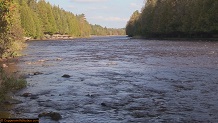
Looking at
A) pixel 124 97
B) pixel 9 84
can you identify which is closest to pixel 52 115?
pixel 124 97

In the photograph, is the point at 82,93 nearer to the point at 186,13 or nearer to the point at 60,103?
the point at 60,103

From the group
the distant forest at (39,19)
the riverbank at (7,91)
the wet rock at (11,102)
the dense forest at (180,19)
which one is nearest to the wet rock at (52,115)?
the riverbank at (7,91)

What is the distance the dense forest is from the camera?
8431cm

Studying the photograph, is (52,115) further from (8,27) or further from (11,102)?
(8,27)

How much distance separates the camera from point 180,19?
3967 inches

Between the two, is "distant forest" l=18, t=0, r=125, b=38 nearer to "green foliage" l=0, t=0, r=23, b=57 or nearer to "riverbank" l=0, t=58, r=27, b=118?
"green foliage" l=0, t=0, r=23, b=57

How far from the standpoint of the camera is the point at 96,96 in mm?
17547

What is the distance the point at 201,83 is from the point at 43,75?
44.2 feet

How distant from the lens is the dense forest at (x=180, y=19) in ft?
277

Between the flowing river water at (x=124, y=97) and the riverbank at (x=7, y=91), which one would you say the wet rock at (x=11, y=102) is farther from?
the flowing river water at (x=124, y=97)

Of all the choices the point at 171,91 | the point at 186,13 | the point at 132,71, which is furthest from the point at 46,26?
the point at 171,91

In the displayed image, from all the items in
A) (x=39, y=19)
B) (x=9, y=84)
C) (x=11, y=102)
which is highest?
(x=39, y=19)

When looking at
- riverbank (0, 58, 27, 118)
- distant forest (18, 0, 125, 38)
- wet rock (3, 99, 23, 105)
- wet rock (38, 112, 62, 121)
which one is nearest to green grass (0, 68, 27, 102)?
riverbank (0, 58, 27, 118)

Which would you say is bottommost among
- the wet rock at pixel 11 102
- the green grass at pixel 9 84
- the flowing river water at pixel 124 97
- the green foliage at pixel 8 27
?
the flowing river water at pixel 124 97
